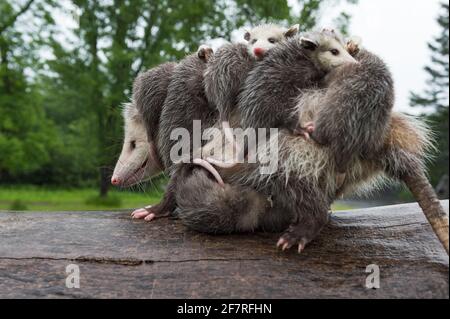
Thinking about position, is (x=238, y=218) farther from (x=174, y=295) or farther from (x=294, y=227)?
(x=174, y=295)

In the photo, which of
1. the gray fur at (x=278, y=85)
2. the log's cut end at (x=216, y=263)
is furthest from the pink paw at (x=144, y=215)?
the gray fur at (x=278, y=85)

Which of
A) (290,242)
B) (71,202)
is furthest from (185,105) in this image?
(71,202)

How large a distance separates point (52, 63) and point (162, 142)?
802 centimetres

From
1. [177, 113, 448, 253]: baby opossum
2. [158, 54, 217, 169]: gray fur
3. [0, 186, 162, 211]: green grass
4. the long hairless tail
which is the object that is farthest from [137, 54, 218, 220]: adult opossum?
[0, 186, 162, 211]: green grass

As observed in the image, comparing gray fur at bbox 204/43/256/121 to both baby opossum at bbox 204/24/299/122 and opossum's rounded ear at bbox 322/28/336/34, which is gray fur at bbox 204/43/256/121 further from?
opossum's rounded ear at bbox 322/28/336/34

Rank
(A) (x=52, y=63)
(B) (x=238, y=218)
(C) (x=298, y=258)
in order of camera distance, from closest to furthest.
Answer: (C) (x=298, y=258) → (B) (x=238, y=218) → (A) (x=52, y=63)

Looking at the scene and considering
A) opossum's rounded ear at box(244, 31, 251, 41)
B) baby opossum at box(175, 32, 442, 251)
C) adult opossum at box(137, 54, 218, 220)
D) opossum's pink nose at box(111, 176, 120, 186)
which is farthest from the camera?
opossum's pink nose at box(111, 176, 120, 186)

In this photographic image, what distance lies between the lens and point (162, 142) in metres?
2.66

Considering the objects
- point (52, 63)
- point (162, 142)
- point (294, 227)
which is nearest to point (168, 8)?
point (52, 63)

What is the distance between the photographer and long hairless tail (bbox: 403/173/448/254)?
74.6 inches

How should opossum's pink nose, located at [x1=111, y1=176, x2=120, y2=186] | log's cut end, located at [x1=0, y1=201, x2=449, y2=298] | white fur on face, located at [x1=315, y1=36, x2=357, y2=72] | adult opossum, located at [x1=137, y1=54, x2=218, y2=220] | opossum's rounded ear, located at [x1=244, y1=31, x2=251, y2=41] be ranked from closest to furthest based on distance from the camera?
log's cut end, located at [x1=0, y1=201, x2=449, y2=298] < white fur on face, located at [x1=315, y1=36, x2=357, y2=72] < adult opossum, located at [x1=137, y1=54, x2=218, y2=220] < opossum's rounded ear, located at [x1=244, y1=31, x2=251, y2=41] < opossum's pink nose, located at [x1=111, y1=176, x2=120, y2=186]

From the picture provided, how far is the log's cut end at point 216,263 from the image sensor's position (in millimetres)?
1835

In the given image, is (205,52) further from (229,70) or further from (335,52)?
(335,52)
